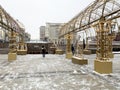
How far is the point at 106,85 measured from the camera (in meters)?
9.16

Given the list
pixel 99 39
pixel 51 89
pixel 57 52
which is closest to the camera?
pixel 51 89

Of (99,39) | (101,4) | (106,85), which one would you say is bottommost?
(106,85)

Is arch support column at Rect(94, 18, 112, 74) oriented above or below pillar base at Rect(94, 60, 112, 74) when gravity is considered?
above

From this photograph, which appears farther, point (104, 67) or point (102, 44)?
point (102, 44)

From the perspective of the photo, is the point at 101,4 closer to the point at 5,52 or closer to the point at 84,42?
the point at 84,42

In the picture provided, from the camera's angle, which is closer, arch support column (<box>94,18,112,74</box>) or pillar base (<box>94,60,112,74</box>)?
pillar base (<box>94,60,112,74</box>)

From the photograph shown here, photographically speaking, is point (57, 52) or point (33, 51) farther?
point (33, 51)

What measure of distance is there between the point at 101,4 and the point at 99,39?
2171 millimetres

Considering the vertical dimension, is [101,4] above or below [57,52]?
above

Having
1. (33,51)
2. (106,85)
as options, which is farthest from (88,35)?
(106,85)

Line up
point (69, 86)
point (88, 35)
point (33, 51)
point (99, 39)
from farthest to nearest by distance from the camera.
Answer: point (33, 51), point (88, 35), point (99, 39), point (69, 86)

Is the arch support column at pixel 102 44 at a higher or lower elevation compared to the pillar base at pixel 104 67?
higher

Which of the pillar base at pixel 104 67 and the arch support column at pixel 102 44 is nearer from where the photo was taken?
the pillar base at pixel 104 67

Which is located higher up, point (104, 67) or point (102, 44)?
point (102, 44)
